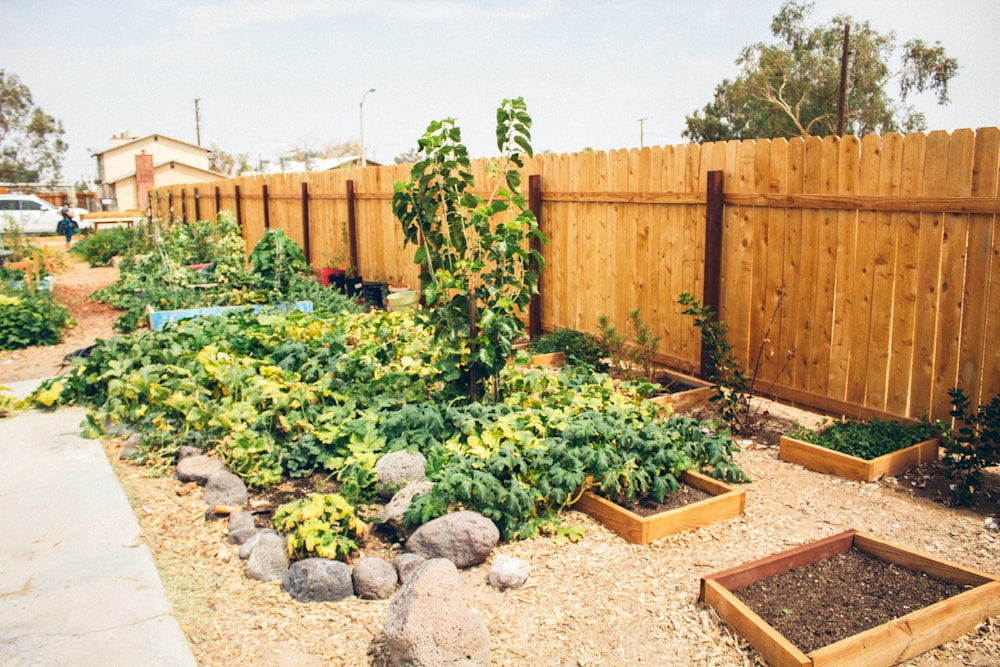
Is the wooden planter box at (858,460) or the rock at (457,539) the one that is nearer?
the rock at (457,539)

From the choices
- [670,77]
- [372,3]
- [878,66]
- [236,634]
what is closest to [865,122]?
[878,66]

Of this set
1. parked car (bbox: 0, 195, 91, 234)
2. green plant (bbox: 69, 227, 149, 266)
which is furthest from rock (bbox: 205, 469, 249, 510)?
parked car (bbox: 0, 195, 91, 234)

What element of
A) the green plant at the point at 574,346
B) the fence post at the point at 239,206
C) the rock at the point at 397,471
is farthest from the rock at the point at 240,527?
the fence post at the point at 239,206

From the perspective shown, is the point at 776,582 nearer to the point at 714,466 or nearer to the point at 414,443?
the point at 714,466

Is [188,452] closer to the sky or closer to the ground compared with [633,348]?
closer to the ground

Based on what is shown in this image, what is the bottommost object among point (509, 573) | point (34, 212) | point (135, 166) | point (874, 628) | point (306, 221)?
point (509, 573)

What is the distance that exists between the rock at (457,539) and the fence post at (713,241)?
3.25 metres

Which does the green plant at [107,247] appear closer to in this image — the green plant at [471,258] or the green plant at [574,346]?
the green plant at [574,346]

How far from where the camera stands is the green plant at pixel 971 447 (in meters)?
4.50

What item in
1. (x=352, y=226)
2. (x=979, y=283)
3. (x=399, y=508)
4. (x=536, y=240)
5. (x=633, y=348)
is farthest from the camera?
(x=352, y=226)

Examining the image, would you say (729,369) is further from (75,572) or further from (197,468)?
(75,572)

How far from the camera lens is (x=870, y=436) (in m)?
5.13

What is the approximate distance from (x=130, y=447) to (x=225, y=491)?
1.41 metres

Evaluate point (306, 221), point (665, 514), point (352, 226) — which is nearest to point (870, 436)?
point (665, 514)
